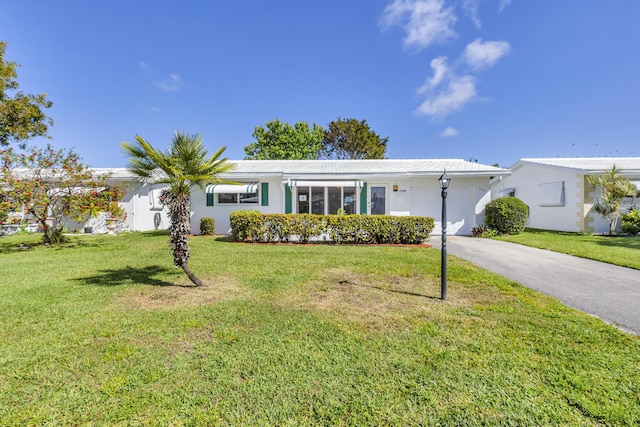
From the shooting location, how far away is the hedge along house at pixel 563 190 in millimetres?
16922

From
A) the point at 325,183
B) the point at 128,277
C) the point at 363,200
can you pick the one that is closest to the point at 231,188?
the point at 325,183

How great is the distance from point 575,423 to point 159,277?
29.4 feet

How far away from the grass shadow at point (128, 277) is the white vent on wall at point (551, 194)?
23.8 m

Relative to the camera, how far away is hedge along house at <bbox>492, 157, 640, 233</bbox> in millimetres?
16922

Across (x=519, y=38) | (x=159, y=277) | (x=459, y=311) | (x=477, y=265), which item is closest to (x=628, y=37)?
(x=519, y=38)

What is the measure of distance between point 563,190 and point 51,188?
31.0 metres

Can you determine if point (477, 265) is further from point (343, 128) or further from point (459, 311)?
point (343, 128)

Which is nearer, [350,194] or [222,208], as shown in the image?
[350,194]

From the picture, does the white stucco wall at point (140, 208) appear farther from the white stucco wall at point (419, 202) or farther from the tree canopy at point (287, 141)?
the tree canopy at point (287, 141)

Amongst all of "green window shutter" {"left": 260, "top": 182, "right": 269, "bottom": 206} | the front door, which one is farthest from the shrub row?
the front door

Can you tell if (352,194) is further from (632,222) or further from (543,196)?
(632,222)

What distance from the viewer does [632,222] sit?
1553 centimetres

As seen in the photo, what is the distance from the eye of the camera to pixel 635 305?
531 centimetres

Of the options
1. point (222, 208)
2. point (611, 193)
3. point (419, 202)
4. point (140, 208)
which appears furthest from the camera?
point (140, 208)
